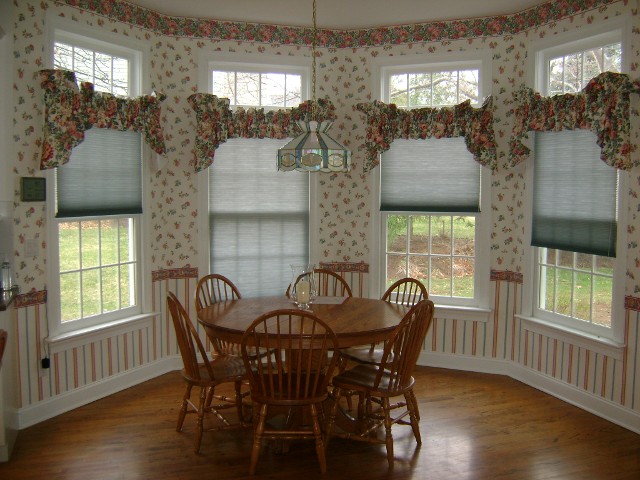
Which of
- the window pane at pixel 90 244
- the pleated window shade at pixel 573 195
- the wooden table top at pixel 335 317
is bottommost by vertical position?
the wooden table top at pixel 335 317

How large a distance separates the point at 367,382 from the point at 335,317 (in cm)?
47

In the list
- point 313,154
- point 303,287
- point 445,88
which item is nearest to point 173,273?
point 303,287

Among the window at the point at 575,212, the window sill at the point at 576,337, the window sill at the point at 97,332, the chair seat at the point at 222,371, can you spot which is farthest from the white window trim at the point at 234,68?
the window sill at the point at 576,337

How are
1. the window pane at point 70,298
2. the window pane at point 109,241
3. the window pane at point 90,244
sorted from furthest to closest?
the window pane at point 109,241, the window pane at point 90,244, the window pane at point 70,298

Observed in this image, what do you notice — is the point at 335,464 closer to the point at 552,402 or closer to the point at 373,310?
the point at 373,310

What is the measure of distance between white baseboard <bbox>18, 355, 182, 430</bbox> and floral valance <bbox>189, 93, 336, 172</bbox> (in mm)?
1671

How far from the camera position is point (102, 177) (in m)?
4.34

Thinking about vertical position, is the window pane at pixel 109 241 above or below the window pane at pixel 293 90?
below

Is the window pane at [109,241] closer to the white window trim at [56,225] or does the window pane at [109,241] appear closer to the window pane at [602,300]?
the white window trim at [56,225]

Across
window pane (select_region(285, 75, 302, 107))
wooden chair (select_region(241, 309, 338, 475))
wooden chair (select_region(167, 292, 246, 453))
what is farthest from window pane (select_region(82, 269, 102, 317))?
window pane (select_region(285, 75, 302, 107))

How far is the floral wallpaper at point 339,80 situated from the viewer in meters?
4.57

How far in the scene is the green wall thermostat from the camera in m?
3.77

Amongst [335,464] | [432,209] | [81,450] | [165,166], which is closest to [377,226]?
[432,209]

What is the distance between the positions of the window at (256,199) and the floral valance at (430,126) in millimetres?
665
